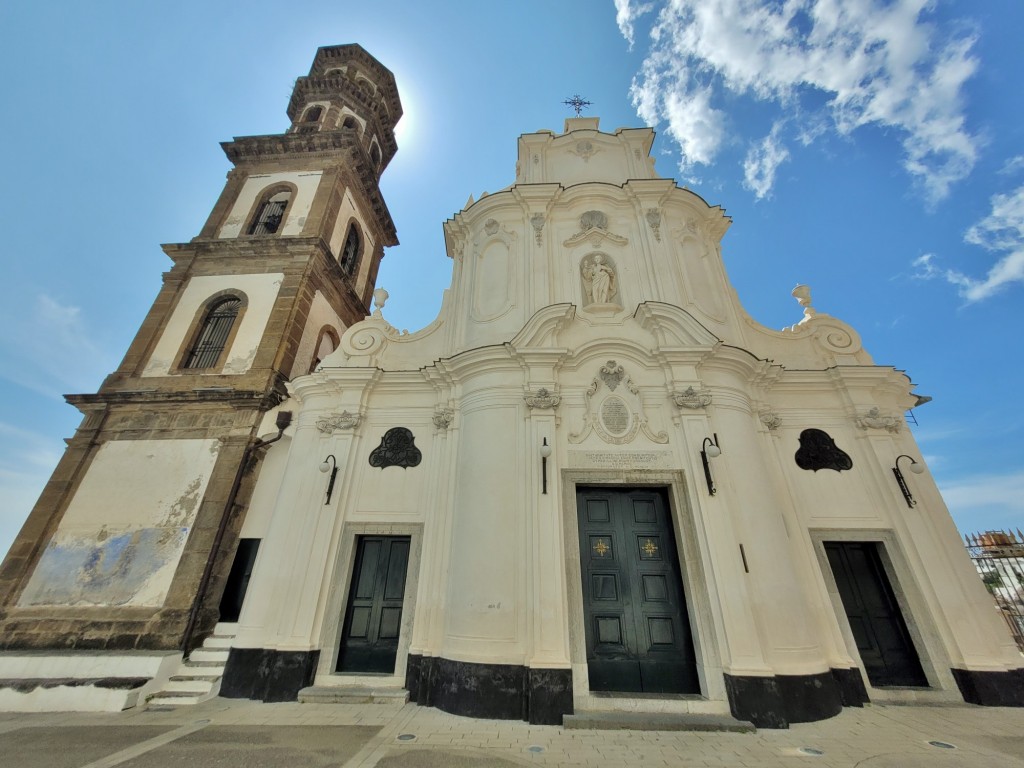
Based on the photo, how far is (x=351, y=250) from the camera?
701 inches

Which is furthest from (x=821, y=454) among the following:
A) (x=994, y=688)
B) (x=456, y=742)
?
(x=456, y=742)

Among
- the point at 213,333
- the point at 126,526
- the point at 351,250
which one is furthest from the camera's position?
the point at 351,250

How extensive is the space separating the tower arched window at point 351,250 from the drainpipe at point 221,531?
8768 millimetres

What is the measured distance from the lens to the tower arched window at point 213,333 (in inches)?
485

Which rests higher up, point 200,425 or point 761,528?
point 200,425

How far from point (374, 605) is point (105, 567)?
253 inches

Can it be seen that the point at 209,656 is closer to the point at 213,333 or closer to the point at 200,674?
the point at 200,674

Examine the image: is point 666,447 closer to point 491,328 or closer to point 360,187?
point 491,328

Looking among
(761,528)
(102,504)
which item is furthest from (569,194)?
(102,504)

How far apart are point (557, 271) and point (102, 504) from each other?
12.0 metres

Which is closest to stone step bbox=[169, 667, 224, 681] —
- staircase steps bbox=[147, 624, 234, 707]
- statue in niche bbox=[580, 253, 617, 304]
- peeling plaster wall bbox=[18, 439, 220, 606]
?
staircase steps bbox=[147, 624, 234, 707]

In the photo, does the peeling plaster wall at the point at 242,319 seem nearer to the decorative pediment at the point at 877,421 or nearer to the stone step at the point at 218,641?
the stone step at the point at 218,641

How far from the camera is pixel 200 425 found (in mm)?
10734

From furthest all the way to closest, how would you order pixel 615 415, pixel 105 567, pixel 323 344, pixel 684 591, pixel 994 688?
pixel 323 344, pixel 105 567, pixel 615 415, pixel 684 591, pixel 994 688
